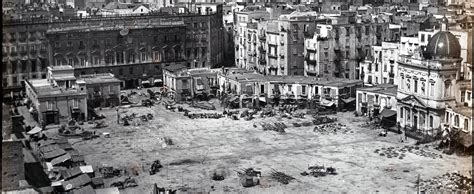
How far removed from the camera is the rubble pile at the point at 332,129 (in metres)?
73.6

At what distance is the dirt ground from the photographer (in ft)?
180

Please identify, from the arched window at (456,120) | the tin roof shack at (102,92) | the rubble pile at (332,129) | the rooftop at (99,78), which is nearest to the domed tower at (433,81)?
the arched window at (456,120)

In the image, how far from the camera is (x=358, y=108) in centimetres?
8312

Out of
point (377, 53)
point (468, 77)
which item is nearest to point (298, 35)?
point (377, 53)

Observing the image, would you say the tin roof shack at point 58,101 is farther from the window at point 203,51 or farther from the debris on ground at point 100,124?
the window at point 203,51

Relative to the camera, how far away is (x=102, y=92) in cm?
9088

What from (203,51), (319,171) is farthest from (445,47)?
(203,51)

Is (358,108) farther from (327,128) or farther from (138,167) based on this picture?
(138,167)

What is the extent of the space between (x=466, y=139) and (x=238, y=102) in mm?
35150

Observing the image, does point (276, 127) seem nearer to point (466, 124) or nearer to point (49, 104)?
point (466, 124)

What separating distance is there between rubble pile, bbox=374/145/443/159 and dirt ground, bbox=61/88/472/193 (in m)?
0.80

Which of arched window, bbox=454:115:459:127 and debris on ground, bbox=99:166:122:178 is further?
arched window, bbox=454:115:459:127

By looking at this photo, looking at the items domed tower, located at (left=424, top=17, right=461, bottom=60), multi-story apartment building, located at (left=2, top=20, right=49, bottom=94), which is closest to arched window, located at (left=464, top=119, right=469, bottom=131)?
domed tower, located at (left=424, top=17, right=461, bottom=60)

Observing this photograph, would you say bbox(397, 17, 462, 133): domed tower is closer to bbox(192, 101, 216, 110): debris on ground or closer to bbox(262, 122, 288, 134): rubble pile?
bbox(262, 122, 288, 134): rubble pile
